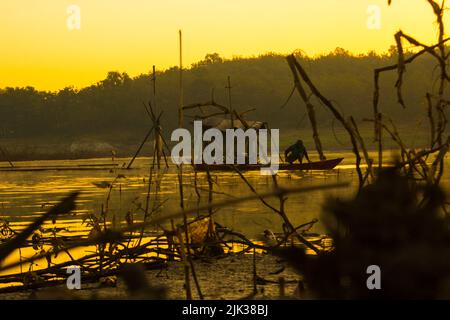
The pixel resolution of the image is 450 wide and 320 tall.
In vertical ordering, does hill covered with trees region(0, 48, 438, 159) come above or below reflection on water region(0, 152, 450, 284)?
above

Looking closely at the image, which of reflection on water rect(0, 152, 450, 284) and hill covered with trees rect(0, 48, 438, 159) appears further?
hill covered with trees rect(0, 48, 438, 159)

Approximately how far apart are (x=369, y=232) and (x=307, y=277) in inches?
1.9

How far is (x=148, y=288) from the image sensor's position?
0.47m

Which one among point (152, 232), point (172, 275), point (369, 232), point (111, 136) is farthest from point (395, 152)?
point (111, 136)

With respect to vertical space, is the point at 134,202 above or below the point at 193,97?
below

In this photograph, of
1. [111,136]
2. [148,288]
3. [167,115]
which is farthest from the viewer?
[167,115]

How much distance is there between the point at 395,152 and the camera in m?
0.61

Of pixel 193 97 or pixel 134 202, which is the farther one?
pixel 193 97

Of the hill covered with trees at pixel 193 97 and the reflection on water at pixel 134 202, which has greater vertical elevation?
the hill covered with trees at pixel 193 97

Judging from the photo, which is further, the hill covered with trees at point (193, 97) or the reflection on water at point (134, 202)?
the hill covered with trees at point (193, 97)

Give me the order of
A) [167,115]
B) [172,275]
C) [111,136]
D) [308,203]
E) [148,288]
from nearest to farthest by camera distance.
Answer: [148,288] < [172,275] < [308,203] < [111,136] < [167,115]
